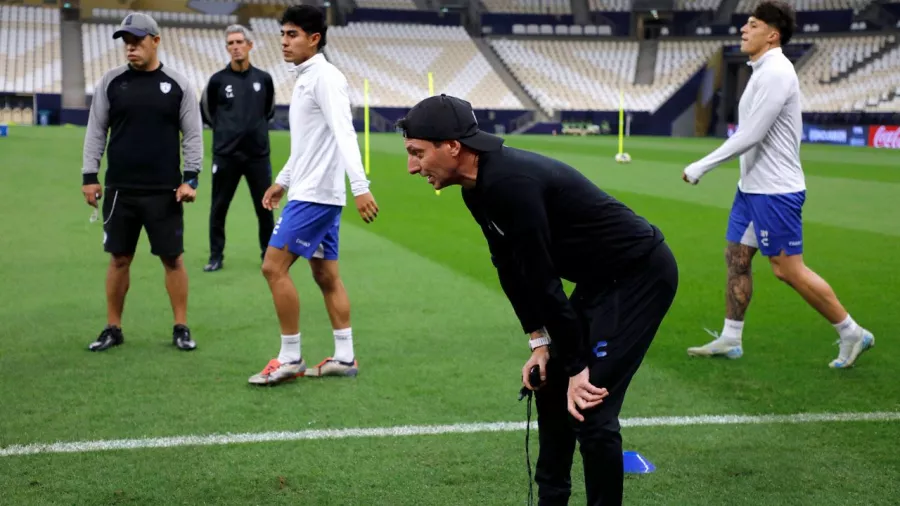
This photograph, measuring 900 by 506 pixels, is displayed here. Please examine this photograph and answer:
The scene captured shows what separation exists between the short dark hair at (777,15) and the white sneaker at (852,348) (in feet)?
6.40

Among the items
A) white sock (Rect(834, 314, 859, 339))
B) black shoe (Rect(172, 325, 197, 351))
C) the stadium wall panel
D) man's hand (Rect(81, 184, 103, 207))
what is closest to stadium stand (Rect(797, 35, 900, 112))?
the stadium wall panel

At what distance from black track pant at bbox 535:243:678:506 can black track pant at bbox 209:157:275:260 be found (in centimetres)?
744

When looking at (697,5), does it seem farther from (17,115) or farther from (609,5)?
(17,115)

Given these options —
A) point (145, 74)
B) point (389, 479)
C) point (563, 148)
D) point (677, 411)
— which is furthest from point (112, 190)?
point (563, 148)

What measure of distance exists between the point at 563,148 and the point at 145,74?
2922cm

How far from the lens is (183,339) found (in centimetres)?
730

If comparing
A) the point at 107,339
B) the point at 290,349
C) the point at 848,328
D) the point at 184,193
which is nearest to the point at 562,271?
the point at 290,349

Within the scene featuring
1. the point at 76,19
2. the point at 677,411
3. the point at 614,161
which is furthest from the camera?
the point at 76,19

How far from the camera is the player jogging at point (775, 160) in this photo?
20.8ft

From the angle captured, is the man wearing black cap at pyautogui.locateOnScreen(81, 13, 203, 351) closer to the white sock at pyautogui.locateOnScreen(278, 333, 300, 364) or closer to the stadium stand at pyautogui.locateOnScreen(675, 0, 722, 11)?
the white sock at pyautogui.locateOnScreen(278, 333, 300, 364)

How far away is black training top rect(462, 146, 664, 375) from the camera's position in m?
3.38

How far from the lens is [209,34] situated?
58875 mm

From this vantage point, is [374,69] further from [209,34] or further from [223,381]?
[223,381]

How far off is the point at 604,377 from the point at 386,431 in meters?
1.98
